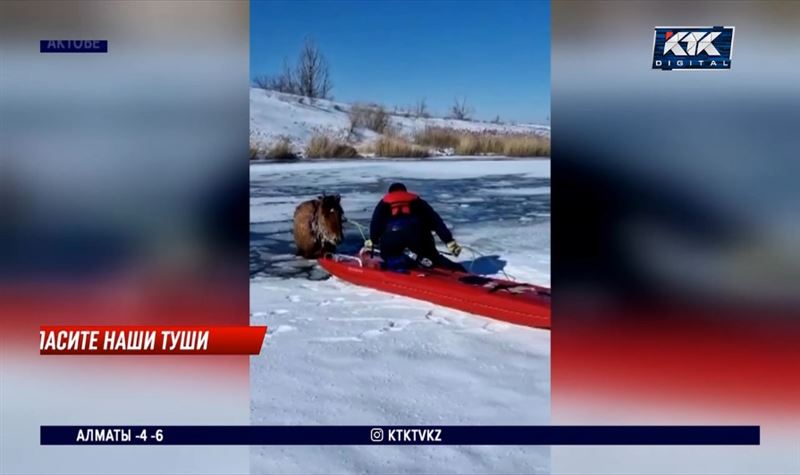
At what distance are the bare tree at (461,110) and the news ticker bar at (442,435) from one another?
3.41 feet

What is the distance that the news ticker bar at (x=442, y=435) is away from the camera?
2.10 m

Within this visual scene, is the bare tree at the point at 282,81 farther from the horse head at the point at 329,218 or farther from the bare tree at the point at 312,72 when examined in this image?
the horse head at the point at 329,218

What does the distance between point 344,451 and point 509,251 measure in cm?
88

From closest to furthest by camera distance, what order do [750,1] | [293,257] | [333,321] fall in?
[750,1], [333,321], [293,257]

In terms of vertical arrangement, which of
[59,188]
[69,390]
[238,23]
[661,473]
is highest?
[238,23]

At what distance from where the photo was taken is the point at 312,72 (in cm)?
218

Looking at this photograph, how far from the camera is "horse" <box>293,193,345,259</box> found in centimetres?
227

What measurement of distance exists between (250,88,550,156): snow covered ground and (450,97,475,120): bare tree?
0.02 metres

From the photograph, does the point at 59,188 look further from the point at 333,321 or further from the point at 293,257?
the point at 333,321

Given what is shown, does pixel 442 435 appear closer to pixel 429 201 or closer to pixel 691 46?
pixel 429 201

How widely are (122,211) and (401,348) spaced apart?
1028mm

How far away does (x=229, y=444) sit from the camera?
2139 mm

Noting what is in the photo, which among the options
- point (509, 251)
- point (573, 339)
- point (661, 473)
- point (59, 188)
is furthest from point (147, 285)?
point (661, 473)
